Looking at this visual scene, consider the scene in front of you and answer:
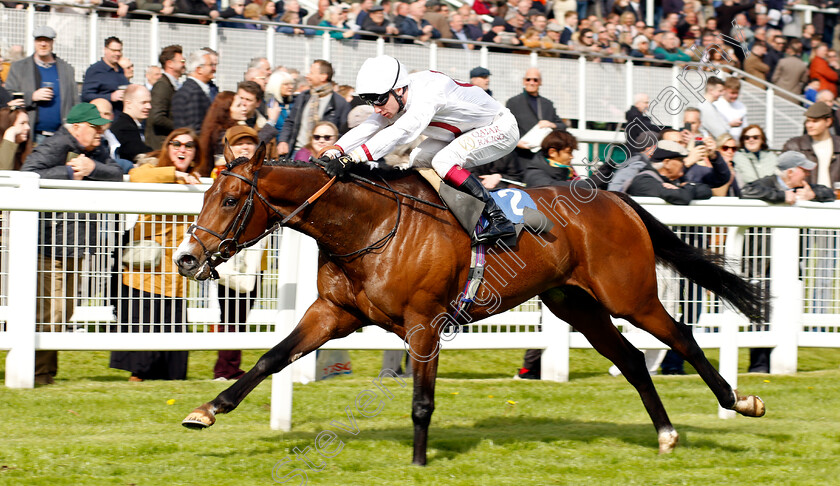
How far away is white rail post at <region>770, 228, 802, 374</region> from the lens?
25.1 feet

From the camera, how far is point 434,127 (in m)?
5.37

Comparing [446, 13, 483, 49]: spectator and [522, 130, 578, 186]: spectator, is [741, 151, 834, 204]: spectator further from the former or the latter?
[446, 13, 483, 49]: spectator

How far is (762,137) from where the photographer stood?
920cm

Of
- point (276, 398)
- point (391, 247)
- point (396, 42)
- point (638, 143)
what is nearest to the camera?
point (391, 247)

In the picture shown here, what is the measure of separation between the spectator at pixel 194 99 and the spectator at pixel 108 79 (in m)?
0.55

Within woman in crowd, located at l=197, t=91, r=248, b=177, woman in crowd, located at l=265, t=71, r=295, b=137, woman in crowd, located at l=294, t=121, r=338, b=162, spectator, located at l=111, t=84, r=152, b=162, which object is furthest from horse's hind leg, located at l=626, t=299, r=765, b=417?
woman in crowd, located at l=265, t=71, r=295, b=137

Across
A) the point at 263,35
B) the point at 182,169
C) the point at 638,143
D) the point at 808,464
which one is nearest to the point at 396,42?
the point at 263,35

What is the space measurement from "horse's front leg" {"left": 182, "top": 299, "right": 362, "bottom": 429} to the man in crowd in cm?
667

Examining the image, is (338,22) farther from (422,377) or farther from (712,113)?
(422,377)

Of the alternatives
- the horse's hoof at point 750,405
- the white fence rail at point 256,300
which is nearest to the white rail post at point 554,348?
the white fence rail at point 256,300

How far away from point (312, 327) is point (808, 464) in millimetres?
2555

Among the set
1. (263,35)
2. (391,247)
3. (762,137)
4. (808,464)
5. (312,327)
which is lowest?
(808,464)

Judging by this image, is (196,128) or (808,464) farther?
(196,128)

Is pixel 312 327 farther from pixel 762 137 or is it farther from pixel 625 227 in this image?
pixel 762 137
